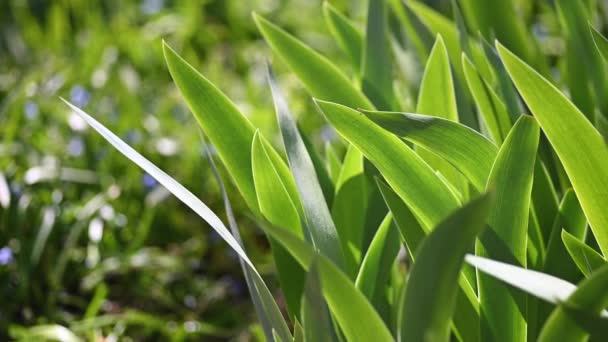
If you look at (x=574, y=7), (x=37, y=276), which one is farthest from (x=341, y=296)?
(x=37, y=276)

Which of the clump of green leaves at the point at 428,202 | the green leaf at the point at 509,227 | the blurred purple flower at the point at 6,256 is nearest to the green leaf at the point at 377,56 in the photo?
the clump of green leaves at the point at 428,202

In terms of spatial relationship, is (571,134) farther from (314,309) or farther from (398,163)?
(314,309)

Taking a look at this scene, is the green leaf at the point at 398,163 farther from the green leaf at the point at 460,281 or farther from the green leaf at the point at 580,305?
the green leaf at the point at 580,305

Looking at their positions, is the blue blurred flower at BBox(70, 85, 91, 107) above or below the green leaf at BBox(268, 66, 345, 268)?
below

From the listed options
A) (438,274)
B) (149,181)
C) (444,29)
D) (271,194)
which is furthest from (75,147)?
(438,274)

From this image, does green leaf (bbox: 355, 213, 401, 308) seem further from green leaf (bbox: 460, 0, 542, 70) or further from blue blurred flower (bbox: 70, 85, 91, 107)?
blue blurred flower (bbox: 70, 85, 91, 107)

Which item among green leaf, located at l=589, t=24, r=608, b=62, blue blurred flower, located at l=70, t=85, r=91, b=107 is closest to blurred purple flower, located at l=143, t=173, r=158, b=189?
blue blurred flower, located at l=70, t=85, r=91, b=107
